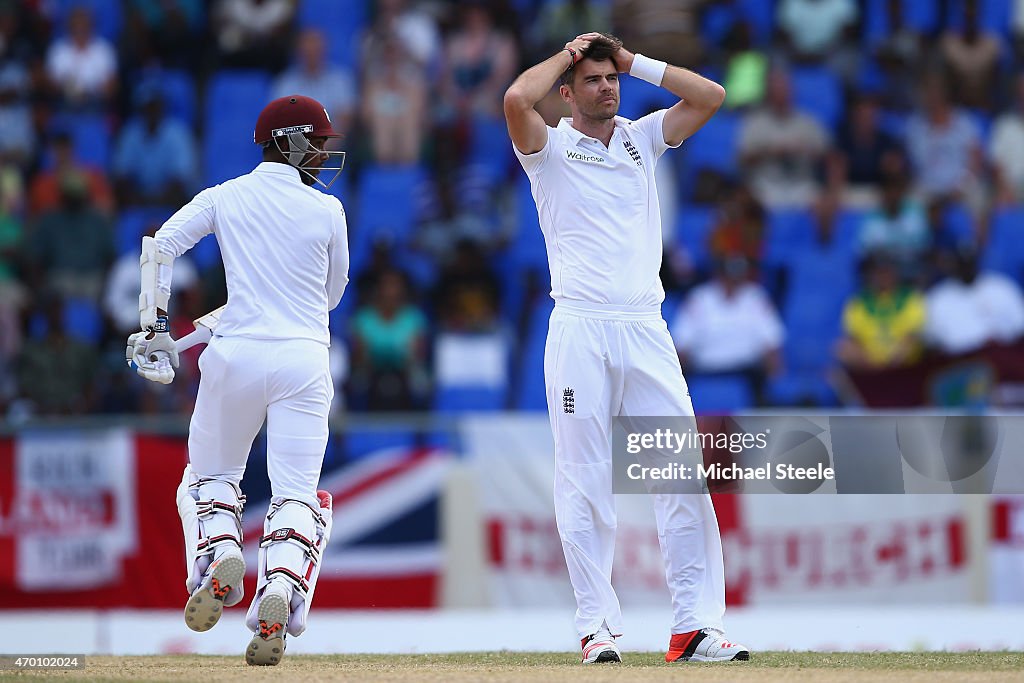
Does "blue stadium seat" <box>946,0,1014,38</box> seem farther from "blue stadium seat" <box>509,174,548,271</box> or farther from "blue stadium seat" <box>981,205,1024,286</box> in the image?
"blue stadium seat" <box>509,174,548,271</box>

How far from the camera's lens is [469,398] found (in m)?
14.2

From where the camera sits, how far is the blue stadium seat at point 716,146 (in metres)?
16.3

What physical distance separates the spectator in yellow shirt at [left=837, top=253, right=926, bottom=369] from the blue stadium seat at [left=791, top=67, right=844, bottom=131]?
9.55 feet

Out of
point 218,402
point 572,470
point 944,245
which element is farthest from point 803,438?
point 944,245

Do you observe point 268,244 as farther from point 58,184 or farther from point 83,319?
point 58,184

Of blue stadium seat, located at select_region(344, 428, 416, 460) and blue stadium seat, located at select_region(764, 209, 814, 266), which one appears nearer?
blue stadium seat, located at select_region(344, 428, 416, 460)

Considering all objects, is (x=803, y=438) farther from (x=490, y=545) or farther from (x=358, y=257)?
(x=358, y=257)

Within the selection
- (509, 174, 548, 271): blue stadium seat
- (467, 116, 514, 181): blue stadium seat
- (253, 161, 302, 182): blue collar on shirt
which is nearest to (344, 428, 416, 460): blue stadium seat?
(509, 174, 548, 271): blue stadium seat

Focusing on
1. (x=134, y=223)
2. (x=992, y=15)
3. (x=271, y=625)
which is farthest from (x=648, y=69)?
(x=992, y=15)

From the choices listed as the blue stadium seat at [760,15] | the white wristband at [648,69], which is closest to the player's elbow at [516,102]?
the white wristband at [648,69]

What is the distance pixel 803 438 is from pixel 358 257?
701cm

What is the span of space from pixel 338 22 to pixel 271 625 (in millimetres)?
12062

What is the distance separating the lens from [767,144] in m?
16.1

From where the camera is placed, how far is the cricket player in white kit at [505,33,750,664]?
24.5ft
